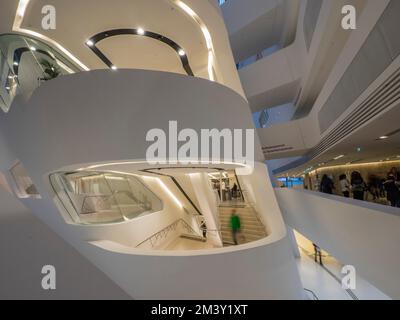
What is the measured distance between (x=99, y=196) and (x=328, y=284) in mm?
10082

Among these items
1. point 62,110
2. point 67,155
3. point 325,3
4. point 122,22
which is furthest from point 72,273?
point 325,3

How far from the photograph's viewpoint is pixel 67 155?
13.4 feet

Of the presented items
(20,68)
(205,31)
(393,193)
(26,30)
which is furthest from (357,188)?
(26,30)

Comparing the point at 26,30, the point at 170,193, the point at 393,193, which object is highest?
the point at 26,30

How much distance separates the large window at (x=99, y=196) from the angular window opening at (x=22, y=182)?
2.53 feet

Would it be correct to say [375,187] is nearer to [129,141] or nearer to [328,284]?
[328,284]

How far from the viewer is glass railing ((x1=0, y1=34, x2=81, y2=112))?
464 centimetres

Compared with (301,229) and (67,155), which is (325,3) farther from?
(67,155)

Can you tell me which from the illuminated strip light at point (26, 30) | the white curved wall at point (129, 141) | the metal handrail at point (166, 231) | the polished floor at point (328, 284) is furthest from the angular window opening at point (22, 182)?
the polished floor at point (328, 284)

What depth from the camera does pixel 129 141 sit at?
4.02m

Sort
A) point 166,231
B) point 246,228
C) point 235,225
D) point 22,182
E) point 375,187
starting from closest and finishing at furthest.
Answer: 1. point 22,182
2. point 235,225
3. point 375,187
4. point 246,228
5. point 166,231

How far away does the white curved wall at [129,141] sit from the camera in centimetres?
398

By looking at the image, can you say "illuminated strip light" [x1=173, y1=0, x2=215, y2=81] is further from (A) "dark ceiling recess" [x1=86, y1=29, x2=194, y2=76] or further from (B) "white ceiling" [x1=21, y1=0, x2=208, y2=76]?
(A) "dark ceiling recess" [x1=86, y1=29, x2=194, y2=76]

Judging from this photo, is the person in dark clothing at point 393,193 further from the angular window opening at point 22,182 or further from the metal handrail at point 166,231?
the angular window opening at point 22,182
